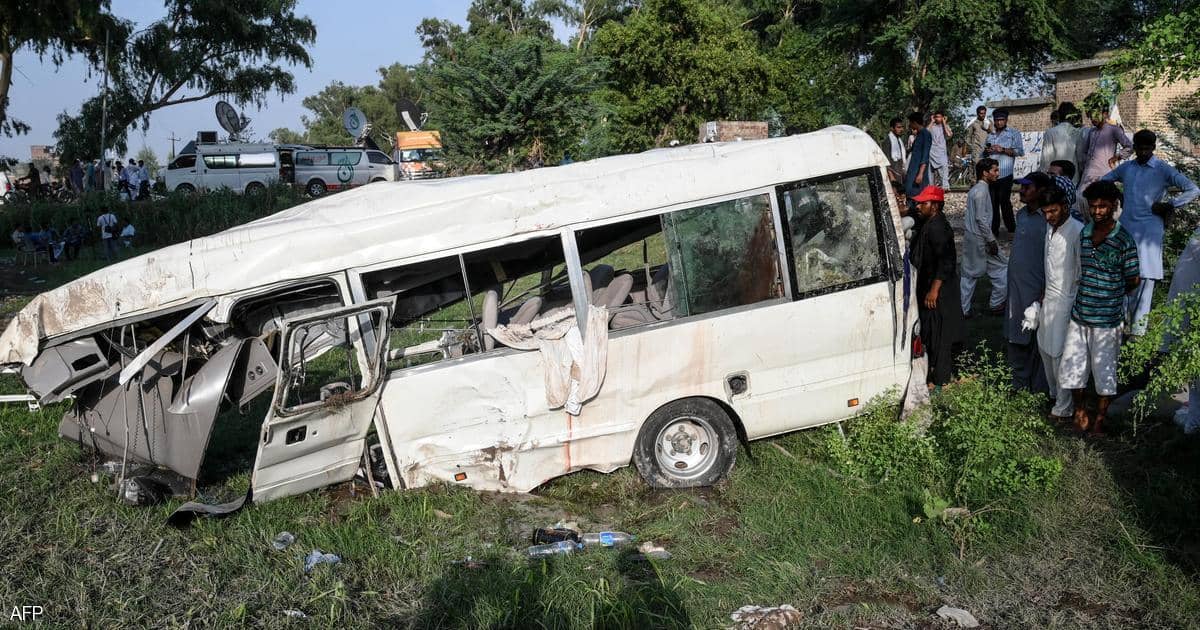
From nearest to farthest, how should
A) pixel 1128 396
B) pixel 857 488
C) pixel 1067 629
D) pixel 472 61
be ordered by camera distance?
pixel 1067 629, pixel 857 488, pixel 1128 396, pixel 472 61

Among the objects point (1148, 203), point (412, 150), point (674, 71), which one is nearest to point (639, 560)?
point (1148, 203)

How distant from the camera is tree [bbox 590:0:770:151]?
97.5 feet

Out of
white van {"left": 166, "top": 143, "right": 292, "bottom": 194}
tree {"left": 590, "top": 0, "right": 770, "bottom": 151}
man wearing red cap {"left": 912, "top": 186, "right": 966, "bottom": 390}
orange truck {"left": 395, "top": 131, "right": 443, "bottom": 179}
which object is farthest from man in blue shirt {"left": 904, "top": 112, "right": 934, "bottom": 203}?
orange truck {"left": 395, "top": 131, "right": 443, "bottom": 179}

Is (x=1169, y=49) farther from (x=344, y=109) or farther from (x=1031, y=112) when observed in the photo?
(x=344, y=109)

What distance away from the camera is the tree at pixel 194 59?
38812 mm

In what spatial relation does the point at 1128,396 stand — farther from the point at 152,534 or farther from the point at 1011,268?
the point at 152,534

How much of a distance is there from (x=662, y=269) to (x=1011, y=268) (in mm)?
2921

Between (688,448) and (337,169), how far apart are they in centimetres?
2823

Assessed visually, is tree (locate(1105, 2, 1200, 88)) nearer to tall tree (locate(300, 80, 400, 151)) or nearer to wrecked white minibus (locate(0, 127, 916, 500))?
wrecked white minibus (locate(0, 127, 916, 500))

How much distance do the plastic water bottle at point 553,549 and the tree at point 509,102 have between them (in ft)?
38.7

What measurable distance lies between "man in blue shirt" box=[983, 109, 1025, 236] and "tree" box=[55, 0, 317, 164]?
3622cm

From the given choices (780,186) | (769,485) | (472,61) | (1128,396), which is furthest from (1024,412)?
(472,61)

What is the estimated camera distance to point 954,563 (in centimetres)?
480

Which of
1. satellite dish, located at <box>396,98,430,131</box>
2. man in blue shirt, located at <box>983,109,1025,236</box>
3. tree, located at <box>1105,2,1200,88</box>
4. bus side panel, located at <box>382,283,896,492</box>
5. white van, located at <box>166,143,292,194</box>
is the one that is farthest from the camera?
satellite dish, located at <box>396,98,430,131</box>
